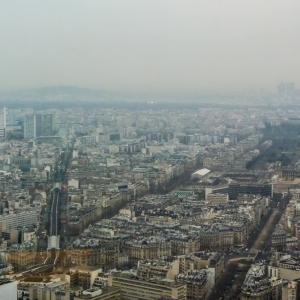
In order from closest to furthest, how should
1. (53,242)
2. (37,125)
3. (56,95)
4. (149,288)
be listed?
1. (149,288)
2. (53,242)
3. (56,95)
4. (37,125)

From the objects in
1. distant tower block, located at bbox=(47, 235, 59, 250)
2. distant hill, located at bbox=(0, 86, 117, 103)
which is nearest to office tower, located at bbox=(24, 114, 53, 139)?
distant hill, located at bbox=(0, 86, 117, 103)

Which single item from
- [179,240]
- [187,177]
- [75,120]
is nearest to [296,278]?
[179,240]

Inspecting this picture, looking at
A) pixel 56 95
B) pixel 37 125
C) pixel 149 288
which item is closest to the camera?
pixel 149 288

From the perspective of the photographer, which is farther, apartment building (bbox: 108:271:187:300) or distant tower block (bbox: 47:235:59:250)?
distant tower block (bbox: 47:235:59:250)

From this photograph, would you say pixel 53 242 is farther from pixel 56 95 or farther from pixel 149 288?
pixel 56 95

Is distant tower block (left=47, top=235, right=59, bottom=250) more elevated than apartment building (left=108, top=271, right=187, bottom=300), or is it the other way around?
apartment building (left=108, top=271, right=187, bottom=300)

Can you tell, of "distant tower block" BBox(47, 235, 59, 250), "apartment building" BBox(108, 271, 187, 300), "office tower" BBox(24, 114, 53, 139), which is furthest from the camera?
"office tower" BBox(24, 114, 53, 139)

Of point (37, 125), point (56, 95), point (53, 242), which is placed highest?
point (56, 95)

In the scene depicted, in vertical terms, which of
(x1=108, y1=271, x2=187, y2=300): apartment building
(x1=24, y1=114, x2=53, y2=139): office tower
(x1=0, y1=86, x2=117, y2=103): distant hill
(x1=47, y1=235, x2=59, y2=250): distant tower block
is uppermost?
(x1=0, y1=86, x2=117, y2=103): distant hill

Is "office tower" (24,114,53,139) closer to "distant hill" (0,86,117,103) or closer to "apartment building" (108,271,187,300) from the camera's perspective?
"distant hill" (0,86,117,103)

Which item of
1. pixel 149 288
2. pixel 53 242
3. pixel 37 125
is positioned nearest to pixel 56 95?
pixel 37 125
